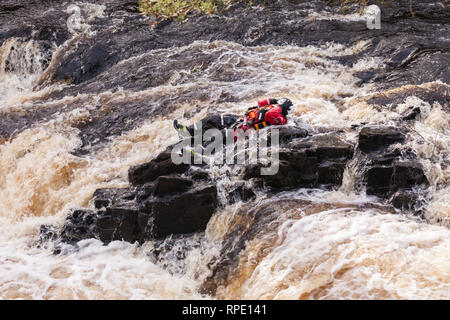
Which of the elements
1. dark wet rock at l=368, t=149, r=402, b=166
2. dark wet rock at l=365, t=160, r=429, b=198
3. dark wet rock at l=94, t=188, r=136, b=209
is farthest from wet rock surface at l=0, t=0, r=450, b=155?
dark wet rock at l=365, t=160, r=429, b=198

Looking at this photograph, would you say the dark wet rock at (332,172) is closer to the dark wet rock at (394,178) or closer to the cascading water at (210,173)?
the cascading water at (210,173)

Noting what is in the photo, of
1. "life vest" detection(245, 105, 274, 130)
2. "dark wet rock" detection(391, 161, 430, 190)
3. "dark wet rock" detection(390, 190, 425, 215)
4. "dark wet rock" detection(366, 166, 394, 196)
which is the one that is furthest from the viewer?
"life vest" detection(245, 105, 274, 130)

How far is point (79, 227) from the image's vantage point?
5.80m

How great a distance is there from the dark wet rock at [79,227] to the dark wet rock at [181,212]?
677mm

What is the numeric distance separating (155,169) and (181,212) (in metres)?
0.68

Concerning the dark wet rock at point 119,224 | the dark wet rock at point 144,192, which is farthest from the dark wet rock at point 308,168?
the dark wet rock at point 119,224

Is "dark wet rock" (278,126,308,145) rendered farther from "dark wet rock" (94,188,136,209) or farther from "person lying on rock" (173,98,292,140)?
"dark wet rock" (94,188,136,209)

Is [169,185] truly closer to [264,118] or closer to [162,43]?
[264,118]

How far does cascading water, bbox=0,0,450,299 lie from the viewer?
430 centimetres

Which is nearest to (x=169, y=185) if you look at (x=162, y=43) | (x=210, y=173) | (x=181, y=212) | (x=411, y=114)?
(x=181, y=212)

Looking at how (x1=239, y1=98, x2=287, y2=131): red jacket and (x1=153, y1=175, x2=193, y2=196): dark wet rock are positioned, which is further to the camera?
(x1=239, y1=98, x2=287, y2=131): red jacket

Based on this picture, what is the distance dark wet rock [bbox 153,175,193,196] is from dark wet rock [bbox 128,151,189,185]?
209 mm

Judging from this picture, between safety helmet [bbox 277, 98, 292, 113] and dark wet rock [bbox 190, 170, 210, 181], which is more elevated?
safety helmet [bbox 277, 98, 292, 113]
